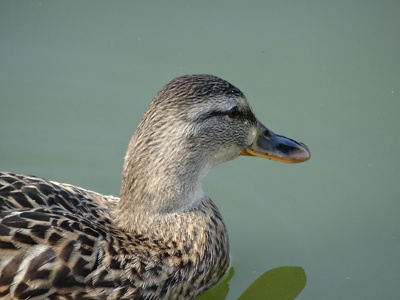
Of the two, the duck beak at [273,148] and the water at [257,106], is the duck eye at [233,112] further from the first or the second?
the water at [257,106]

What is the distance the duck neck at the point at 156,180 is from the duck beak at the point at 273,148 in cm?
39

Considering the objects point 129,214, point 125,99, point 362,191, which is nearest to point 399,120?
point 362,191

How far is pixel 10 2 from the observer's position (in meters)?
6.21

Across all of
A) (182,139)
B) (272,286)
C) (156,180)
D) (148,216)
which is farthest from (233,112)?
(272,286)

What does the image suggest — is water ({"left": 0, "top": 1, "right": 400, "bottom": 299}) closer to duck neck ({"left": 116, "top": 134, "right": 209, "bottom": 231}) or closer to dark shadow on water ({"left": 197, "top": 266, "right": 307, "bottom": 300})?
dark shadow on water ({"left": 197, "top": 266, "right": 307, "bottom": 300})

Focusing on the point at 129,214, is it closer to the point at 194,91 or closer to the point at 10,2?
the point at 194,91

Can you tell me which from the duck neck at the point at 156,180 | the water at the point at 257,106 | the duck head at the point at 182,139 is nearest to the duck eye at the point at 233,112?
the duck head at the point at 182,139

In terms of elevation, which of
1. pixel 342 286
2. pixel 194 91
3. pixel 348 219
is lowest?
pixel 342 286

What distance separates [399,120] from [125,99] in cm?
229

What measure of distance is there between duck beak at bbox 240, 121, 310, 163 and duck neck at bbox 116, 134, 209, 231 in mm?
385

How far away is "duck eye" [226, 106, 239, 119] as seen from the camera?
395cm

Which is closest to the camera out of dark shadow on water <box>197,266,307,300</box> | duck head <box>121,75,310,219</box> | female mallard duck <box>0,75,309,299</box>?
female mallard duck <box>0,75,309,299</box>

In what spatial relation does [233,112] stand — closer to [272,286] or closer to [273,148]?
[273,148]

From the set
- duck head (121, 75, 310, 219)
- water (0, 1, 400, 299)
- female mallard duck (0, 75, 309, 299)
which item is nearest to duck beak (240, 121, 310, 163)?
female mallard duck (0, 75, 309, 299)
